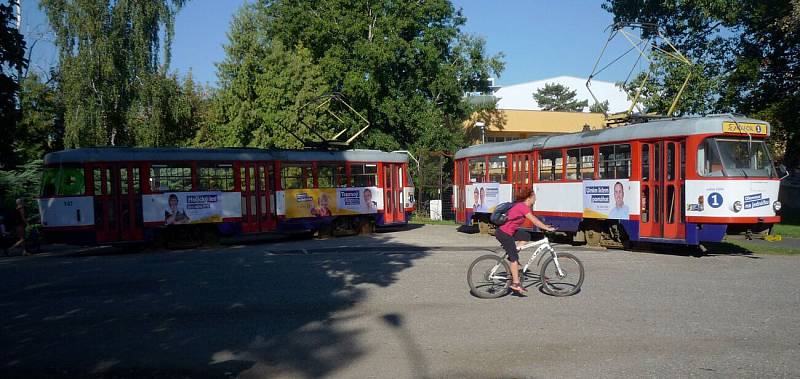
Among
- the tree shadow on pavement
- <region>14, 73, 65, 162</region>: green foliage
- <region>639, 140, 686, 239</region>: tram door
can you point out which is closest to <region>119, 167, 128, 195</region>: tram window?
the tree shadow on pavement

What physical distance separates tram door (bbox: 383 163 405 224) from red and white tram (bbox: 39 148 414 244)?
0.04 metres

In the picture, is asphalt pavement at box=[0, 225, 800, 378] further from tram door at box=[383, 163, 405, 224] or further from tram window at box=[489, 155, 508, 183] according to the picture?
tram door at box=[383, 163, 405, 224]

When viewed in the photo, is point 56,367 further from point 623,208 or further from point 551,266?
point 623,208

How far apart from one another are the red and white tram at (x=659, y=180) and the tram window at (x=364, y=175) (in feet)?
18.5

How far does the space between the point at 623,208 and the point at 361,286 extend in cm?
817

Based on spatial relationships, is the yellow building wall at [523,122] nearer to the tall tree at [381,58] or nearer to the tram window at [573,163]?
the tall tree at [381,58]

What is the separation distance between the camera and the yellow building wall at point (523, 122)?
162 ft

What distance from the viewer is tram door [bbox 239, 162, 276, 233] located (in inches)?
795

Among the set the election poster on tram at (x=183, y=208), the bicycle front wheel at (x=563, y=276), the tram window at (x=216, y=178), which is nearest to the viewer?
the bicycle front wheel at (x=563, y=276)

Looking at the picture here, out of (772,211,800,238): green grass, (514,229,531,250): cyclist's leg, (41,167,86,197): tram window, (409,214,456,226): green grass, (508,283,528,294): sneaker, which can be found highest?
(41,167,86,197): tram window

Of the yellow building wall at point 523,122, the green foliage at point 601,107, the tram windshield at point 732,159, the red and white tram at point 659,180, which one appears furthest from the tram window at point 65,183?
the yellow building wall at point 523,122

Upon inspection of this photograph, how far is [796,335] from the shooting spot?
7.38m

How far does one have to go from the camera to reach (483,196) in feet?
74.6

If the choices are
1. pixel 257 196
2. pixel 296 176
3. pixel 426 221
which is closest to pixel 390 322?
pixel 257 196
